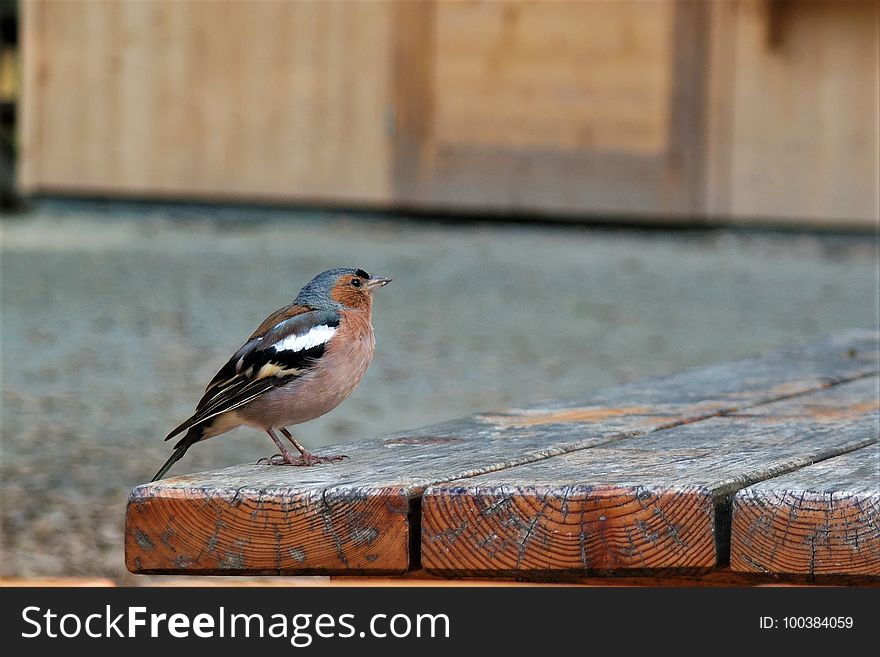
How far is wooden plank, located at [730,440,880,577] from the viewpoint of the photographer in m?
1.99

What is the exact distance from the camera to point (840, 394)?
3.26 meters

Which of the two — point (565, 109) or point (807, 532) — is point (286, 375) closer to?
point (807, 532)

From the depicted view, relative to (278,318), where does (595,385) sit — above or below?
below

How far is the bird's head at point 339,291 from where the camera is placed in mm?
3068

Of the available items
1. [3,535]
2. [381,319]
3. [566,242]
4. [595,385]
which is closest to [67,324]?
[381,319]

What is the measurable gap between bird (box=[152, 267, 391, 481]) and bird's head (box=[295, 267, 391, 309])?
6 centimetres

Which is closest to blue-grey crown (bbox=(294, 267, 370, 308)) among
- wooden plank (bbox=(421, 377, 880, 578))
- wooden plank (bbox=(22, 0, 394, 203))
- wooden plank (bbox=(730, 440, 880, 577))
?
wooden plank (bbox=(421, 377, 880, 578))

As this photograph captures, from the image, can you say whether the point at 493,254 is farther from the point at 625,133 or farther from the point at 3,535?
the point at 3,535

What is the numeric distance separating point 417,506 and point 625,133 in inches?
497

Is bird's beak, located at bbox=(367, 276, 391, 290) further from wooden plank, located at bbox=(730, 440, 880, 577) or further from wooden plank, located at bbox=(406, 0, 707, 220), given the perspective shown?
wooden plank, located at bbox=(406, 0, 707, 220)

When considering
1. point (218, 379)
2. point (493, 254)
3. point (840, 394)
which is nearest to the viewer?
point (218, 379)

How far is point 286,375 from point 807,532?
1.15 m

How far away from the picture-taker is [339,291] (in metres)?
3.07

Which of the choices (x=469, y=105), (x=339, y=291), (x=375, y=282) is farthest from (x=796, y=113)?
(x=339, y=291)
